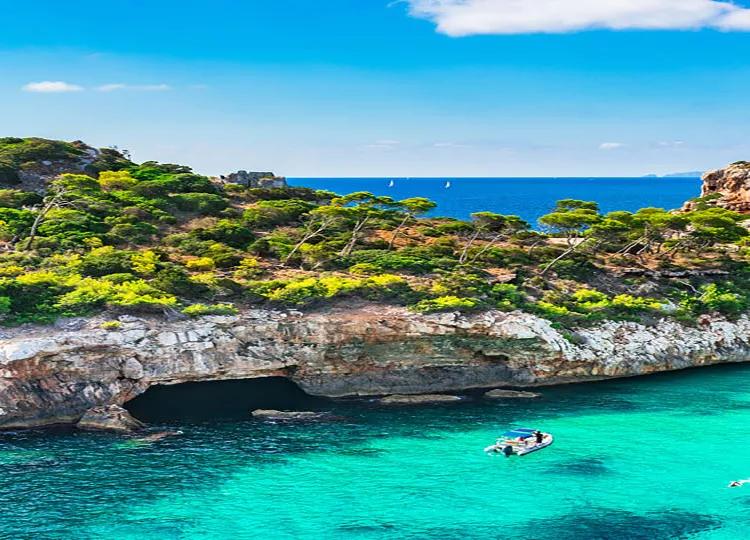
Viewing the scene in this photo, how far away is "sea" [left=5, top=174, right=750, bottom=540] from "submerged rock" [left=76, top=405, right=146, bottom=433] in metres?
0.81

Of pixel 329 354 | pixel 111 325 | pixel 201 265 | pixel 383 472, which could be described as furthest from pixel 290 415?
pixel 201 265

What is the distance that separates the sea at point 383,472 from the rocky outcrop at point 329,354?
2047 mm

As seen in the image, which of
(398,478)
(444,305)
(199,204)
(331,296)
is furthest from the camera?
(199,204)

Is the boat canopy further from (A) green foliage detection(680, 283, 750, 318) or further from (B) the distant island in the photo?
(A) green foliage detection(680, 283, 750, 318)

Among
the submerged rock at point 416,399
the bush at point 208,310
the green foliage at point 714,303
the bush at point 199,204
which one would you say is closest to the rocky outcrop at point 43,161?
the bush at point 199,204

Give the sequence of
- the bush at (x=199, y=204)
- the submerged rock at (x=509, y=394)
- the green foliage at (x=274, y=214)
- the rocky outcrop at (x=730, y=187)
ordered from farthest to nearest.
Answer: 1. the rocky outcrop at (x=730, y=187)
2. the bush at (x=199, y=204)
3. the green foliage at (x=274, y=214)
4. the submerged rock at (x=509, y=394)

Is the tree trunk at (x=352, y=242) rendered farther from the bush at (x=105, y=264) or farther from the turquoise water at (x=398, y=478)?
the turquoise water at (x=398, y=478)

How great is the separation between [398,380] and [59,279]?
24.0 m

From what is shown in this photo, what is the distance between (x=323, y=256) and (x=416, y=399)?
17.8m

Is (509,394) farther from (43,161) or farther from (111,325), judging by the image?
(43,161)

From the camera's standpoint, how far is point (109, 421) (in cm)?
4062

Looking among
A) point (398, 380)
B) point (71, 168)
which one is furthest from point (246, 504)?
point (71, 168)

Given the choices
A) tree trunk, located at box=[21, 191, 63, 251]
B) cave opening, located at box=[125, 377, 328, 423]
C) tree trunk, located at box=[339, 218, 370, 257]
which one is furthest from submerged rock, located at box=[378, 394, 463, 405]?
tree trunk, located at box=[21, 191, 63, 251]

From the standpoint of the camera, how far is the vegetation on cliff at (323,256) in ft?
162
